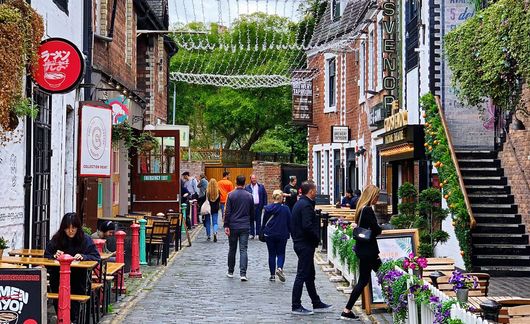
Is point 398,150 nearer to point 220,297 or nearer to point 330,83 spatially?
point 220,297

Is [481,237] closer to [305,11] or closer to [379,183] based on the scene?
[379,183]

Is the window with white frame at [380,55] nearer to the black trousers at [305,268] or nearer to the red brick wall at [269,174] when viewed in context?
the black trousers at [305,268]

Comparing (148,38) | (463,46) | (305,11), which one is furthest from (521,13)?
(305,11)

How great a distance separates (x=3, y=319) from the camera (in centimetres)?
811

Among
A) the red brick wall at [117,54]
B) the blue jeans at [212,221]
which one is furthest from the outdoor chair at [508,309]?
the blue jeans at [212,221]

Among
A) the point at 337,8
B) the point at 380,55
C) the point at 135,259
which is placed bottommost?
the point at 135,259

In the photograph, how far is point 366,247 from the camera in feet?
37.0

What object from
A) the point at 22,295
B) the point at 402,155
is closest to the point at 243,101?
the point at 402,155

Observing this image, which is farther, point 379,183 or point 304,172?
point 304,172

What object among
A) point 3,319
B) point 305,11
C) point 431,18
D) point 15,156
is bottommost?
point 3,319

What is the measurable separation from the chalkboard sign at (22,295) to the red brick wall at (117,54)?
11590mm

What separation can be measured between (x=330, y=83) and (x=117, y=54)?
43.0 ft

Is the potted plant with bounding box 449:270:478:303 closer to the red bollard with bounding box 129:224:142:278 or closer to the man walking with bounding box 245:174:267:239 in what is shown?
the red bollard with bounding box 129:224:142:278

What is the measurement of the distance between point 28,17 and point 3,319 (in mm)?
4187
